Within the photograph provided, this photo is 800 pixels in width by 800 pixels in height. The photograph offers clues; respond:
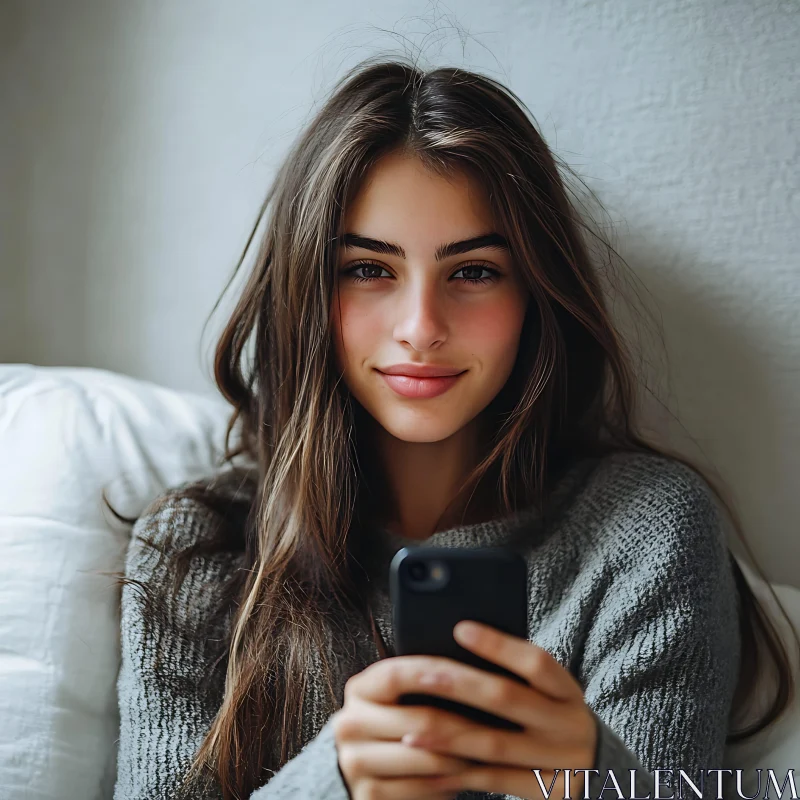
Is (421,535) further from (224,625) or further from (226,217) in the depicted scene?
(226,217)

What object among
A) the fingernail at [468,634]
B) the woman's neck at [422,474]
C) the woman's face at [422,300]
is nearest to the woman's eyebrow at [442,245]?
the woman's face at [422,300]

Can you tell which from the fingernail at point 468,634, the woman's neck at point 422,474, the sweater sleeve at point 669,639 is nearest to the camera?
the fingernail at point 468,634

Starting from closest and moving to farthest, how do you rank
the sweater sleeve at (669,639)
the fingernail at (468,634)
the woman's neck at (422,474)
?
the fingernail at (468,634)
the sweater sleeve at (669,639)
the woman's neck at (422,474)

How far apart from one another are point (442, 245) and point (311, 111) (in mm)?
410

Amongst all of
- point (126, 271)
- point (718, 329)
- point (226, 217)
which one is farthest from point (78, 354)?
point (718, 329)

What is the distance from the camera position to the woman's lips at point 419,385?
0.80 metres

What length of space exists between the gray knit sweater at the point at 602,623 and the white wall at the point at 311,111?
22 cm

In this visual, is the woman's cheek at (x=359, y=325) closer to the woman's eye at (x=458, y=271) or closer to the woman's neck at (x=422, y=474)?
the woman's eye at (x=458, y=271)

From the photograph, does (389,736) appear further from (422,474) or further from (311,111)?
(311,111)

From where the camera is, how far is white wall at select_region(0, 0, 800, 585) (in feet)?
3.19

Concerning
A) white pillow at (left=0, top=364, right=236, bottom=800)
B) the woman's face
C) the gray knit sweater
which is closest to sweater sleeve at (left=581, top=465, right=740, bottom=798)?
the gray knit sweater

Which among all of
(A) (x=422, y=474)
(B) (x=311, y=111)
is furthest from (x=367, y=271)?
(B) (x=311, y=111)

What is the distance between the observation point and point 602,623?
0.80 metres

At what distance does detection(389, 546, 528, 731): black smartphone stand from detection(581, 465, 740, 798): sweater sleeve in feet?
0.72
